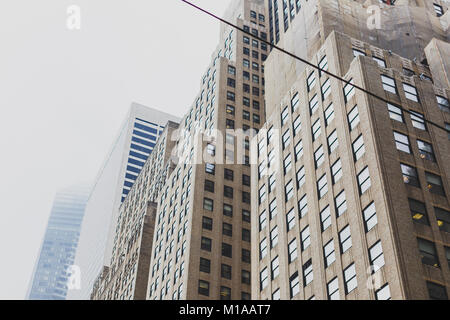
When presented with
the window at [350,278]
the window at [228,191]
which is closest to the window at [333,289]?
the window at [350,278]

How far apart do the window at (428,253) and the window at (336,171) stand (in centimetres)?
1009

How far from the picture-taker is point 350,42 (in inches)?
2389

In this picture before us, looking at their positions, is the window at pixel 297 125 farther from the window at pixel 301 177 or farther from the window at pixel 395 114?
the window at pixel 395 114

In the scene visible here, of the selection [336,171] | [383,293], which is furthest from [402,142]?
[383,293]

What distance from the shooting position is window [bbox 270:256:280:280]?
53.6 meters

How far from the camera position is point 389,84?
53.5 m

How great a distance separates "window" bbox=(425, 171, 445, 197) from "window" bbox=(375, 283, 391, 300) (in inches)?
415

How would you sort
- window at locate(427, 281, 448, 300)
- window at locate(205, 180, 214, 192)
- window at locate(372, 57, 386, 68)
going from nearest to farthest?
window at locate(427, 281, 448, 300)
window at locate(372, 57, 386, 68)
window at locate(205, 180, 214, 192)

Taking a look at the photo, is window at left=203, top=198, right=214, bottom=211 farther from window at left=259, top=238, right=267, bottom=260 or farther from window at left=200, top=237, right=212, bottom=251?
window at left=259, top=238, right=267, bottom=260

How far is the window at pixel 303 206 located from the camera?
5253 cm

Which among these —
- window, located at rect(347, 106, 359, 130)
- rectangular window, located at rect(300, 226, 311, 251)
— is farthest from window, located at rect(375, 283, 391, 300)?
window, located at rect(347, 106, 359, 130)

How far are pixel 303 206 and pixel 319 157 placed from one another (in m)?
4.71

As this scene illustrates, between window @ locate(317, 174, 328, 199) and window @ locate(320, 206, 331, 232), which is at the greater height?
window @ locate(317, 174, 328, 199)
